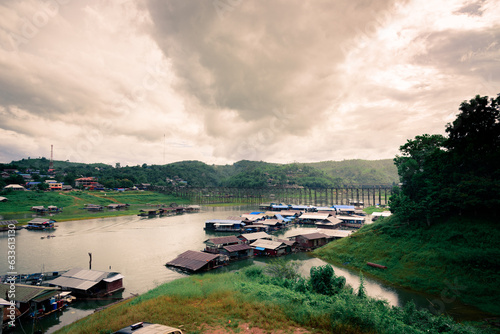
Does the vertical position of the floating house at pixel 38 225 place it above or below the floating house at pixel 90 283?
above

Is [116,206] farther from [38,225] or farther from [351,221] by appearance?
[351,221]

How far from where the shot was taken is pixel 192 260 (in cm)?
2461

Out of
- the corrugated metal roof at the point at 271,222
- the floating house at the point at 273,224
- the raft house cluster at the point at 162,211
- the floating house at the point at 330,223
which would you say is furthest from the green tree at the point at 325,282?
the raft house cluster at the point at 162,211

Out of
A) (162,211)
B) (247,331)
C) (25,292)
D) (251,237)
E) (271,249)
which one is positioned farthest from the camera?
(162,211)

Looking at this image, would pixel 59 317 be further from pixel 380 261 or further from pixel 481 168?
pixel 481 168

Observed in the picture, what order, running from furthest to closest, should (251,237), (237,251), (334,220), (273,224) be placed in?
(334,220), (273,224), (251,237), (237,251)

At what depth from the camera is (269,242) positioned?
30.9 metres

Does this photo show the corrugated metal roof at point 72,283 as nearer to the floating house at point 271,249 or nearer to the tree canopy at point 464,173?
the floating house at point 271,249

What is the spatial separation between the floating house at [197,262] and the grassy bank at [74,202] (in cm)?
3584

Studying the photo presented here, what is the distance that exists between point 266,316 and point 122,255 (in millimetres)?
22363

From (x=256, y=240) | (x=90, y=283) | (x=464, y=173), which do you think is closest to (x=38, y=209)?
(x=90, y=283)

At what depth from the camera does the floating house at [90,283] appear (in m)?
18.4

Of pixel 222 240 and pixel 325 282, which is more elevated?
pixel 325 282

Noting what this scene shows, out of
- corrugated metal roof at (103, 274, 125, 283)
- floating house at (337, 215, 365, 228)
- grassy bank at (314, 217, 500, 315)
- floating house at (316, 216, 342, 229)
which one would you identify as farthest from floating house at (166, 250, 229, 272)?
floating house at (337, 215, 365, 228)
